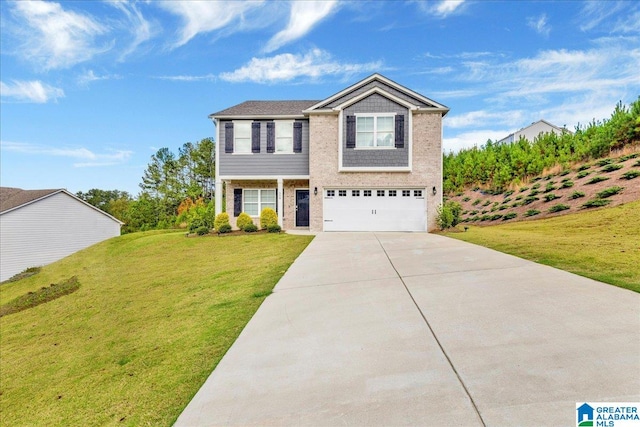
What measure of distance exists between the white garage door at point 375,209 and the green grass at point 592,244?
430cm

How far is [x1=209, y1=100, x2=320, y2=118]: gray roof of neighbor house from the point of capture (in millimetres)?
16547

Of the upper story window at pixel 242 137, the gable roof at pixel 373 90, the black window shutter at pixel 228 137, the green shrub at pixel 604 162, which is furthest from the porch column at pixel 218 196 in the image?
the green shrub at pixel 604 162

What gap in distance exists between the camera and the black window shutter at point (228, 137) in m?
16.7

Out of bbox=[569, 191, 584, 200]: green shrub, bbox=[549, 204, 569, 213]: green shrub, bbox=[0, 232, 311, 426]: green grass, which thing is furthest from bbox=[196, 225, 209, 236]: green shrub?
bbox=[569, 191, 584, 200]: green shrub

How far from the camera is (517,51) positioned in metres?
14.7

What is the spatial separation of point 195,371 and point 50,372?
3.31 m

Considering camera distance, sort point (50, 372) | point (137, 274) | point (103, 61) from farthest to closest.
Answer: point (103, 61) < point (137, 274) < point (50, 372)

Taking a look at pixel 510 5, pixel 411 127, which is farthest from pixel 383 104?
pixel 510 5

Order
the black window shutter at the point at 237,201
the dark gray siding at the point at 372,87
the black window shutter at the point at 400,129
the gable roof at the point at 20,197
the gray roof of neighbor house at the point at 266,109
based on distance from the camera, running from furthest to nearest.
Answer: the gable roof at the point at 20,197
the black window shutter at the point at 237,201
the gray roof of neighbor house at the point at 266,109
the dark gray siding at the point at 372,87
the black window shutter at the point at 400,129

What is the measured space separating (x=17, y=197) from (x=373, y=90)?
97.2 ft

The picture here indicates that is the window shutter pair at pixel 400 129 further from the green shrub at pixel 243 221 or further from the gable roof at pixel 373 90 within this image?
the green shrub at pixel 243 221

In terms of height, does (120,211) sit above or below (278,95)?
below

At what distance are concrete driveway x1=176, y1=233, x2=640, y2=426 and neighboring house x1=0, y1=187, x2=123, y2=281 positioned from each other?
1034 inches

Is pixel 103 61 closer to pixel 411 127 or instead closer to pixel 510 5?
pixel 411 127
